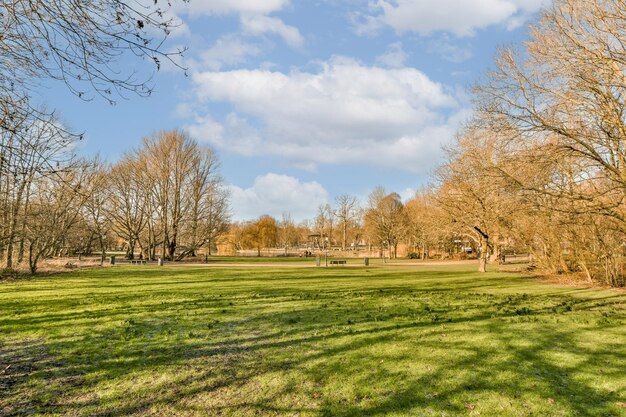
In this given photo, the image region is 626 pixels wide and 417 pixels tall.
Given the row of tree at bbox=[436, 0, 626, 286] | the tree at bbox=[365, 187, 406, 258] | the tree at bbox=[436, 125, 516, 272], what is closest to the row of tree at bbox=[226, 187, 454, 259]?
the tree at bbox=[365, 187, 406, 258]

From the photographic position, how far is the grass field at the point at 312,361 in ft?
16.0

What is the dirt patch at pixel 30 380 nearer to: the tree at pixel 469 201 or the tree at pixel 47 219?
the tree at pixel 47 219

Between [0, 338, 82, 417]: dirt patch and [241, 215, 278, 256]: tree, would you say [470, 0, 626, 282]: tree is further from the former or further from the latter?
[241, 215, 278, 256]: tree

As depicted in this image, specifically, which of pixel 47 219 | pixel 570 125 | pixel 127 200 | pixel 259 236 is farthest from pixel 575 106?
pixel 259 236

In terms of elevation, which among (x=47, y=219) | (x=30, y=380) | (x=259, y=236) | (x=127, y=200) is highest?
(x=127, y=200)

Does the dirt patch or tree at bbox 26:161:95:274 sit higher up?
tree at bbox 26:161:95:274

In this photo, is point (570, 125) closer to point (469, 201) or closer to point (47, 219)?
point (469, 201)

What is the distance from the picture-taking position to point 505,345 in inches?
284

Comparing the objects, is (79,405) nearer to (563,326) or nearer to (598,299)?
(563,326)

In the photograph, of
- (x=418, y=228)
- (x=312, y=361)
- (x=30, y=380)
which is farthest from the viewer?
(x=418, y=228)

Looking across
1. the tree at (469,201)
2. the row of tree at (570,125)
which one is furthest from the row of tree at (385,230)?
the row of tree at (570,125)

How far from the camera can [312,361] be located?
6391 mm

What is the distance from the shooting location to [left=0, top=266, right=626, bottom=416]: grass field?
4.89 metres

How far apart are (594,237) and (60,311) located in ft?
79.2
